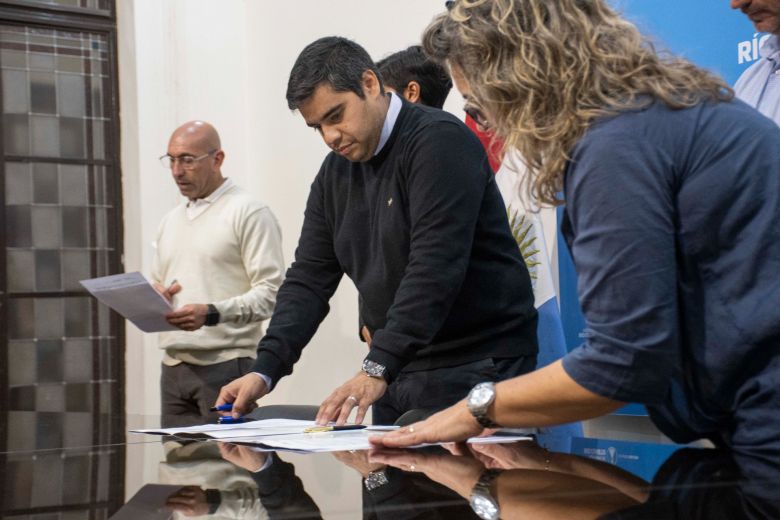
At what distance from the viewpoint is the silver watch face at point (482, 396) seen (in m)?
1.30

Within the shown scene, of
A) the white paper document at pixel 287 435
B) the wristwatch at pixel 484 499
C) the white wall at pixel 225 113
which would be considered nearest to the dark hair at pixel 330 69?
the white paper document at pixel 287 435

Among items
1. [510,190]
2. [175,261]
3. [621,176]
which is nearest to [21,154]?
[175,261]

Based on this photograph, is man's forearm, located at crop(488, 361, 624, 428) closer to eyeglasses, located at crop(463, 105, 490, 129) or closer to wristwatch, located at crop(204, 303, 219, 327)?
eyeglasses, located at crop(463, 105, 490, 129)

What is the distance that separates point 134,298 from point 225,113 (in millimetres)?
2522

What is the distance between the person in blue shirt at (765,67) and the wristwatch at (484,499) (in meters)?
1.37

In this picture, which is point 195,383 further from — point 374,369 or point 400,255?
point 374,369

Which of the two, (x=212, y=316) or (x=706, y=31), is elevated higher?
(x=706, y=31)

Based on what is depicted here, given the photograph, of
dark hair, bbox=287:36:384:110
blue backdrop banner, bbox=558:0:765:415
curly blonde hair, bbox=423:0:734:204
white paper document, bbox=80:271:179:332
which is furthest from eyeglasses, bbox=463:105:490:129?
white paper document, bbox=80:271:179:332

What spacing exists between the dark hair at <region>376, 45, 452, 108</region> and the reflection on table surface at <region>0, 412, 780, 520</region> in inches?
69.7

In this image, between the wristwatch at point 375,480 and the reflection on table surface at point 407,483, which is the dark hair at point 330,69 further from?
the wristwatch at point 375,480

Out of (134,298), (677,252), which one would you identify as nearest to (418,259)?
(677,252)

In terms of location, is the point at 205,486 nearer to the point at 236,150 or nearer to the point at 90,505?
the point at 90,505

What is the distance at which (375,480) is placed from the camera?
49.3 inches

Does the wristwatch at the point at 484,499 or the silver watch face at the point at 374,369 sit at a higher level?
the silver watch face at the point at 374,369
